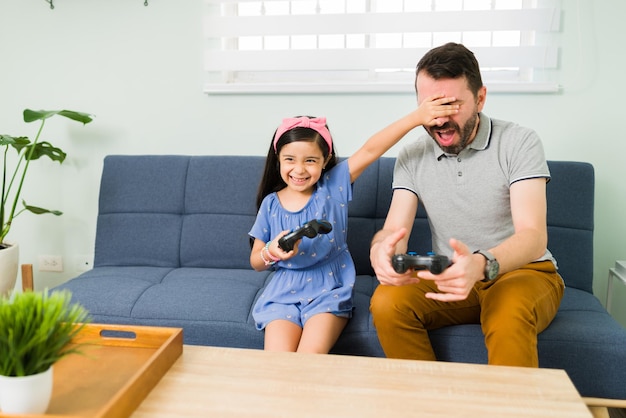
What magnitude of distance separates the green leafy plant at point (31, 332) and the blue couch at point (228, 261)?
0.79 metres

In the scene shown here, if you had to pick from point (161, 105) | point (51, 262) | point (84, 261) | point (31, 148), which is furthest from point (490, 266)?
point (51, 262)

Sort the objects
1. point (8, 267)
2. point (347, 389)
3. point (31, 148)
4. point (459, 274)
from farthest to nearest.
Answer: point (31, 148) < point (8, 267) < point (459, 274) < point (347, 389)

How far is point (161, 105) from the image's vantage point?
2.49m

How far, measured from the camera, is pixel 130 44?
2.46 metres

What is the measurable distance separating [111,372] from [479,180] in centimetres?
110

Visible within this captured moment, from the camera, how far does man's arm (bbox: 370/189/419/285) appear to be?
132 cm

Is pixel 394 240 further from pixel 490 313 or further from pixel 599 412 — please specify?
pixel 599 412

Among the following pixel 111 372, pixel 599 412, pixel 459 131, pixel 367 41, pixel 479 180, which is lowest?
pixel 599 412

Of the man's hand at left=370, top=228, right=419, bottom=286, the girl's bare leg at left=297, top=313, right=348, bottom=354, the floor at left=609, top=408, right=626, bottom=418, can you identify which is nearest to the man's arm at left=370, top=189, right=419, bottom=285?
the man's hand at left=370, top=228, right=419, bottom=286

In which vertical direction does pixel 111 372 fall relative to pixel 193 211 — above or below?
below

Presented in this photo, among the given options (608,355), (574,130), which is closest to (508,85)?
(574,130)

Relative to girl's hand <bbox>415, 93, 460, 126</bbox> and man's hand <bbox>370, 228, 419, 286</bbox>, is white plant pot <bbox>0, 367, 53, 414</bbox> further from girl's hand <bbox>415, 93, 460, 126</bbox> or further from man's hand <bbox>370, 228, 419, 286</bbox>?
girl's hand <bbox>415, 93, 460, 126</bbox>

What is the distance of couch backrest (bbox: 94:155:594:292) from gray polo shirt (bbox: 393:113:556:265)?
0.44 m

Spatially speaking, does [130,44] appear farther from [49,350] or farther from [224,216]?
[49,350]
